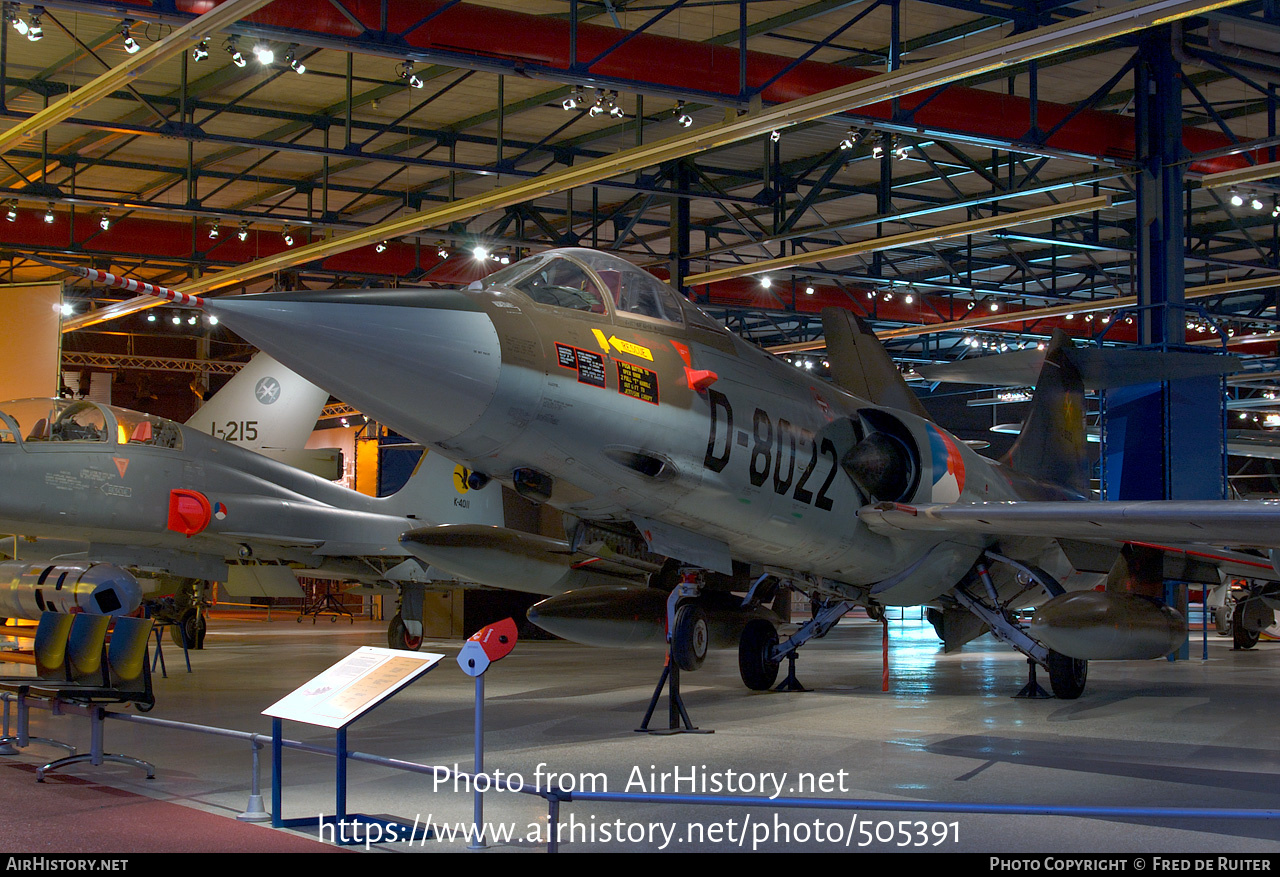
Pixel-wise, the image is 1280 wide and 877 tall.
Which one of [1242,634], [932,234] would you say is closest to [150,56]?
[932,234]

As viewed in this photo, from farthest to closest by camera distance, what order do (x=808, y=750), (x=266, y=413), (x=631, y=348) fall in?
(x=266, y=413) → (x=631, y=348) → (x=808, y=750)

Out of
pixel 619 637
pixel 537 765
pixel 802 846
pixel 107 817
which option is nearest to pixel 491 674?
pixel 619 637

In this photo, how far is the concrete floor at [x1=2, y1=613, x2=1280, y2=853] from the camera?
4465 millimetres

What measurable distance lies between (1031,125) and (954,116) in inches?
34.6

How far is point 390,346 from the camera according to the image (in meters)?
5.52

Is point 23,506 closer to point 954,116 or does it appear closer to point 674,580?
point 674,580

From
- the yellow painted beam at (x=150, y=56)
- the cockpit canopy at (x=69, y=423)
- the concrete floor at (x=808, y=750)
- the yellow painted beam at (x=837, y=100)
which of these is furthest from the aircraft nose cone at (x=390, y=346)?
the cockpit canopy at (x=69, y=423)

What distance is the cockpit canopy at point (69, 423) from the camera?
11899 millimetres

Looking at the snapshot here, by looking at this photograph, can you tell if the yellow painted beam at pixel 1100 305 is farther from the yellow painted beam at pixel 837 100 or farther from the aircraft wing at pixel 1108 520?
the aircraft wing at pixel 1108 520

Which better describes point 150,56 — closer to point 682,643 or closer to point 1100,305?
point 682,643

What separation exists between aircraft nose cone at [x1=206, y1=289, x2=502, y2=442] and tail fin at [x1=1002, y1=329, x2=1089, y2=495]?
767 centimetres

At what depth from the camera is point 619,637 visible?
8867 millimetres

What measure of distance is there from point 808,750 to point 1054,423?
6625 millimetres
